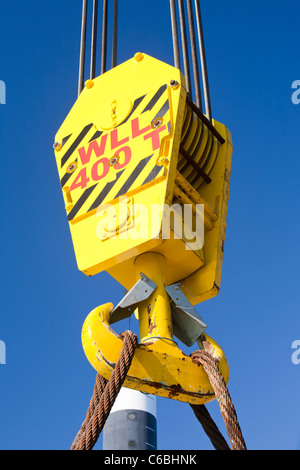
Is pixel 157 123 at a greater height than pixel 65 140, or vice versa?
pixel 65 140

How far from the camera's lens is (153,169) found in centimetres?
362

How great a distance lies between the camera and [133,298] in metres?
3.53

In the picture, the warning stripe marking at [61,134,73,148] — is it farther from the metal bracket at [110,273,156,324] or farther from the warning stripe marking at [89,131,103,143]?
the metal bracket at [110,273,156,324]

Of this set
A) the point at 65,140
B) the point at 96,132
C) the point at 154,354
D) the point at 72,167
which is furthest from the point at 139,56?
the point at 154,354

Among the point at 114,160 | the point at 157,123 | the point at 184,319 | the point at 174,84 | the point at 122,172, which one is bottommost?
the point at 184,319

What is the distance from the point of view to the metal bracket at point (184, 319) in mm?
3555

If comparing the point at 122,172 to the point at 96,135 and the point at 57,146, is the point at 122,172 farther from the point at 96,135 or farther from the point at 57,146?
the point at 57,146

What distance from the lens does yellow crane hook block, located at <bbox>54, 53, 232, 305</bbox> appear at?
3.59 metres

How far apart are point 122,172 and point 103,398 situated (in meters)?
1.34

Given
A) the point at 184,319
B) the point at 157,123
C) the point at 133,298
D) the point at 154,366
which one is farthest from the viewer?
the point at 157,123

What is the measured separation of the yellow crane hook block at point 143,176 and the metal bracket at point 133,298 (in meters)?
0.16

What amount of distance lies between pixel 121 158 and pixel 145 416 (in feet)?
5.62

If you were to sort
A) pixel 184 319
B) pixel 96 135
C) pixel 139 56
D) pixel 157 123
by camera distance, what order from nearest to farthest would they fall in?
pixel 184 319
pixel 157 123
pixel 96 135
pixel 139 56

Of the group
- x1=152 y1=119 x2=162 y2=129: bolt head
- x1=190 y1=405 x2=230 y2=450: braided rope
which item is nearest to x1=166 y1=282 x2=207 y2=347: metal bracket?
x1=190 y1=405 x2=230 y2=450: braided rope
